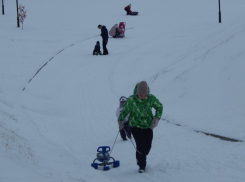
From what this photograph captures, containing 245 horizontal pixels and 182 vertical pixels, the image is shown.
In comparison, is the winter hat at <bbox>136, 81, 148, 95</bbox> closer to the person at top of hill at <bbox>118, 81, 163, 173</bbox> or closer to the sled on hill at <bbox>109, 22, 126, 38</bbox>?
the person at top of hill at <bbox>118, 81, 163, 173</bbox>

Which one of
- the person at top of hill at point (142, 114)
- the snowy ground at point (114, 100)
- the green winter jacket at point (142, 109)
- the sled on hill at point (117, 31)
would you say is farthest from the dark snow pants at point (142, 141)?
the sled on hill at point (117, 31)

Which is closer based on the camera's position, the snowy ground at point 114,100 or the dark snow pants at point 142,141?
the dark snow pants at point 142,141

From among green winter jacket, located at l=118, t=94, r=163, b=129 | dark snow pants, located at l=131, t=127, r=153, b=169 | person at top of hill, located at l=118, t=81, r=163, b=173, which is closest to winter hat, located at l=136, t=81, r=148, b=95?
person at top of hill, located at l=118, t=81, r=163, b=173

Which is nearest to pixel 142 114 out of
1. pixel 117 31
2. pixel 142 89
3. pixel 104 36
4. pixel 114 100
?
pixel 142 89

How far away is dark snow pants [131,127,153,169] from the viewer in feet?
22.5

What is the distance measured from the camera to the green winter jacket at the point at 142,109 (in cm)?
670

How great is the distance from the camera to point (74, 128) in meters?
11.9

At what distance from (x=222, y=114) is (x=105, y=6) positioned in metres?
38.0

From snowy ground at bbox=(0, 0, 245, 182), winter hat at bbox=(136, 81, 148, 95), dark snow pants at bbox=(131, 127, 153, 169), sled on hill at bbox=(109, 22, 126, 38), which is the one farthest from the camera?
sled on hill at bbox=(109, 22, 126, 38)

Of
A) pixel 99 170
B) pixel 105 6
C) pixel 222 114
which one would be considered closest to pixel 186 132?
pixel 222 114

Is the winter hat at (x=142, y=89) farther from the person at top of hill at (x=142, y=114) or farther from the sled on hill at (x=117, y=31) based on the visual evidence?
the sled on hill at (x=117, y=31)

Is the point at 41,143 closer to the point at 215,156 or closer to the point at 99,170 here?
the point at 99,170

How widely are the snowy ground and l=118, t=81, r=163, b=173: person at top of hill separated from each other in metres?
0.60

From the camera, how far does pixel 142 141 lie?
22.5ft
